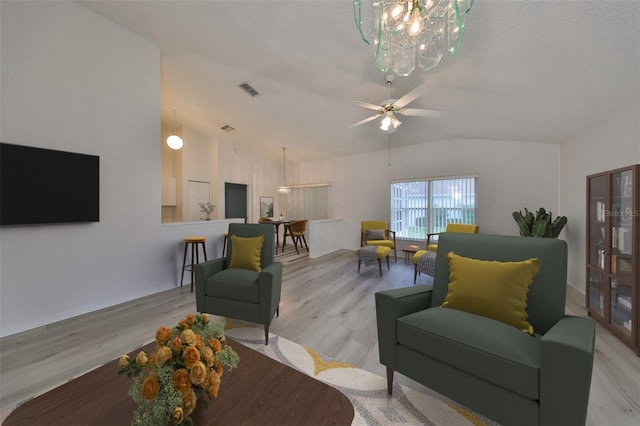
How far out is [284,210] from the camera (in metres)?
8.32

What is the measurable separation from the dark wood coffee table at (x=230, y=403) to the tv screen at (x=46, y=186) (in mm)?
2301

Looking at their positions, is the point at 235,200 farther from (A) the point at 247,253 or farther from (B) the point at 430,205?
(B) the point at 430,205

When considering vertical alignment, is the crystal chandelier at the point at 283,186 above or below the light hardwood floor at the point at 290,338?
above

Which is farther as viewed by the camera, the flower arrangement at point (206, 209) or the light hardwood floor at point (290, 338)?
the flower arrangement at point (206, 209)

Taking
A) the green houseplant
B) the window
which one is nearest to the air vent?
the window

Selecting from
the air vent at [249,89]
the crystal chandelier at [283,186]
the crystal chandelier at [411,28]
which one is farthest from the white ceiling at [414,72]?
the crystal chandelier at [283,186]

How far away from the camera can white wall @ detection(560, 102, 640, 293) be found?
2475mm

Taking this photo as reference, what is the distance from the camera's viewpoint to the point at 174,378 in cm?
89

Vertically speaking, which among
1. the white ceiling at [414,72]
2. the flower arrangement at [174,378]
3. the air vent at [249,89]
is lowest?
the flower arrangement at [174,378]

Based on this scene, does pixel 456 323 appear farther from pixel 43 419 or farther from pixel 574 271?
pixel 574 271

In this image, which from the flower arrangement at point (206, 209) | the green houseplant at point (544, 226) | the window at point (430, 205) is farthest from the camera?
the flower arrangement at point (206, 209)

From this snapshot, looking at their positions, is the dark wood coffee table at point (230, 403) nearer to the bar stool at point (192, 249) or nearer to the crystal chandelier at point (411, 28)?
the crystal chandelier at point (411, 28)

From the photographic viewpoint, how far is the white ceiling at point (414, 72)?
73.4 inches

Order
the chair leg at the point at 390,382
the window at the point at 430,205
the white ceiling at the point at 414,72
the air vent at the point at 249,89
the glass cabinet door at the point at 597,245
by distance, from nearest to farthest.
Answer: the chair leg at the point at 390,382 → the white ceiling at the point at 414,72 → the glass cabinet door at the point at 597,245 → the air vent at the point at 249,89 → the window at the point at 430,205
